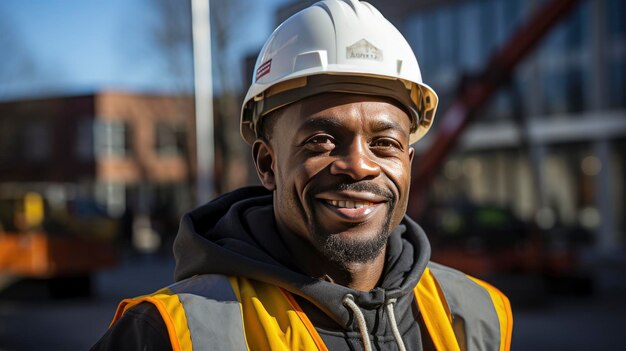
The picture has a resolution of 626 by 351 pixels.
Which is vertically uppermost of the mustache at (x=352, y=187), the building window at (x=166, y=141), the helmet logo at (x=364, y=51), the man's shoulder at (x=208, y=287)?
the building window at (x=166, y=141)

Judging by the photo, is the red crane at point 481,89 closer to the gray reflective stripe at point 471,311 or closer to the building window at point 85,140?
the gray reflective stripe at point 471,311

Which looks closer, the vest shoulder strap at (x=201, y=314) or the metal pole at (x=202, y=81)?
the vest shoulder strap at (x=201, y=314)

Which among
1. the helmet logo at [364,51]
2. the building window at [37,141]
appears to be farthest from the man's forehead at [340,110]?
the building window at [37,141]

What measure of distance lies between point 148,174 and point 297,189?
36823 millimetres

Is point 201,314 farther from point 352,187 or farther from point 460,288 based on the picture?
point 460,288

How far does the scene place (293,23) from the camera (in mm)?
2084

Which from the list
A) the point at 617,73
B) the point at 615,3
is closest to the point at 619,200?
the point at 617,73

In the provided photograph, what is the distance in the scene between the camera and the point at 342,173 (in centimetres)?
189

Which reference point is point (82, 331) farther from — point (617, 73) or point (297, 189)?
point (617, 73)

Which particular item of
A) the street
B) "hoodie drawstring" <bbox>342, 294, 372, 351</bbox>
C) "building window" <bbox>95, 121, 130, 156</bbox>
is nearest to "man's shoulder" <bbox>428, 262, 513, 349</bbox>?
"hoodie drawstring" <bbox>342, 294, 372, 351</bbox>

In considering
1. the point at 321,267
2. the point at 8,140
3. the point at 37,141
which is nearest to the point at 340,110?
the point at 321,267

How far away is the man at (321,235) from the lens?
182 centimetres

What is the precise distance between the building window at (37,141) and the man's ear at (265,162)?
1434 inches

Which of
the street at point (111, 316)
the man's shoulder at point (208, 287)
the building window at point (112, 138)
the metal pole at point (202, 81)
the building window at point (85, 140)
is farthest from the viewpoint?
the building window at point (112, 138)
